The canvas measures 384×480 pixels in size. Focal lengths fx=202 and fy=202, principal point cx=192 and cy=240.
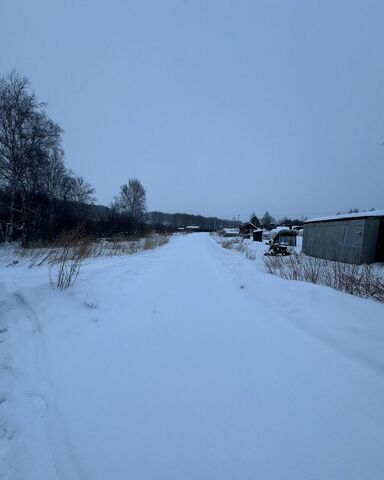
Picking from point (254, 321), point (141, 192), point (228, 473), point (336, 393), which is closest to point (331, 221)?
point (254, 321)

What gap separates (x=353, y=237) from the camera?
1124 cm

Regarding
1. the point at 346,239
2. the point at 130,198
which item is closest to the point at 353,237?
the point at 346,239

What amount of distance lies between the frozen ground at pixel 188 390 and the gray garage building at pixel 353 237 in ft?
27.9

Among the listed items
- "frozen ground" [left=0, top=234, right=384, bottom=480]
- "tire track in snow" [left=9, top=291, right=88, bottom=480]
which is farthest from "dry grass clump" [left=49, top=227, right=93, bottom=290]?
"tire track in snow" [left=9, top=291, right=88, bottom=480]

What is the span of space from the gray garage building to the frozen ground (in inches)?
335

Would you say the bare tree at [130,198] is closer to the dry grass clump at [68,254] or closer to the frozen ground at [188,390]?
the dry grass clump at [68,254]

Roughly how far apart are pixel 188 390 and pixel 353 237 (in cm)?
1309

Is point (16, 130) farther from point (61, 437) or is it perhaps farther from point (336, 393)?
point (336, 393)

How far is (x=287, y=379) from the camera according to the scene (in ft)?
6.57

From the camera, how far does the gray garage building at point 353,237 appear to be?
10.6 meters

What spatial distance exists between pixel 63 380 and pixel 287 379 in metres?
2.18

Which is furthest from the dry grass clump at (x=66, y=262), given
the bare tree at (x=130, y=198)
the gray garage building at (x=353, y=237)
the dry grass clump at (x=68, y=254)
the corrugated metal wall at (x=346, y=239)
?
the bare tree at (x=130, y=198)

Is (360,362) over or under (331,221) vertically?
under

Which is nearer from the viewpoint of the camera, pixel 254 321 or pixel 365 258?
pixel 254 321
